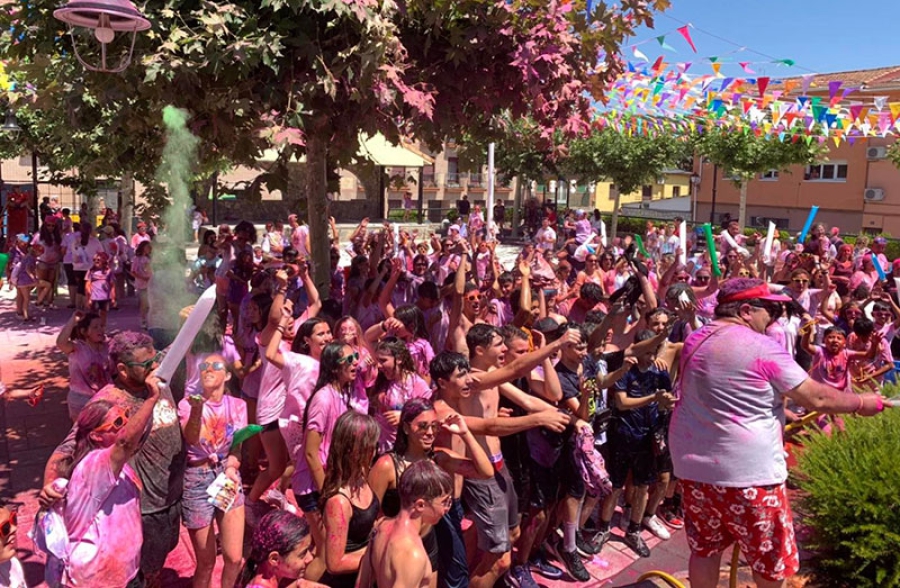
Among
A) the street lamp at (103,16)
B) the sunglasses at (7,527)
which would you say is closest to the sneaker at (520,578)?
the sunglasses at (7,527)

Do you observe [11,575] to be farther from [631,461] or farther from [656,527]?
[656,527]

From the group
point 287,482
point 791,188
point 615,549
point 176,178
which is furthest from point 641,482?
point 791,188

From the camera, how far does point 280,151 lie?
537 centimetres

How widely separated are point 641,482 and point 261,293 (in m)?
3.51

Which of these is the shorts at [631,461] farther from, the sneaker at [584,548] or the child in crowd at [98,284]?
the child in crowd at [98,284]

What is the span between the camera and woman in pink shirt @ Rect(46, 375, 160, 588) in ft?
10.2

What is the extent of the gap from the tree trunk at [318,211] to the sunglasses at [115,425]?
13.2 feet

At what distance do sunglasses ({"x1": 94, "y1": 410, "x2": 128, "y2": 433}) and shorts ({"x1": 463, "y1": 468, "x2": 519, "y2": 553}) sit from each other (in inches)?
71.3

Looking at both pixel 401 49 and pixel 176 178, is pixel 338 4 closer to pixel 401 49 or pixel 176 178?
pixel 401 49

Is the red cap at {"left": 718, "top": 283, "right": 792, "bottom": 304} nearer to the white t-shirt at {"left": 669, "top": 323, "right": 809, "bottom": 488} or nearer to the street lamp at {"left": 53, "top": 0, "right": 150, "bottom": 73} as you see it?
the white t-shirt at {"left": 669, "top": 323, "right": 809, "bottom": 488}

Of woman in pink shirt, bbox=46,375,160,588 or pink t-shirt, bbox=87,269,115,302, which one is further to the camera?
pink t-shirt, bbox=87,269,115,302

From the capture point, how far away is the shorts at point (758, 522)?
3.54 meters

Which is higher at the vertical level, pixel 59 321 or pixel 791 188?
pixel 791 188

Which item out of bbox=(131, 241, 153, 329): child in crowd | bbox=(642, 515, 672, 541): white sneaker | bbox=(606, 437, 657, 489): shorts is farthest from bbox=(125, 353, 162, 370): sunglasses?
bbox=(131, 241, 153, 329): child in crowd
